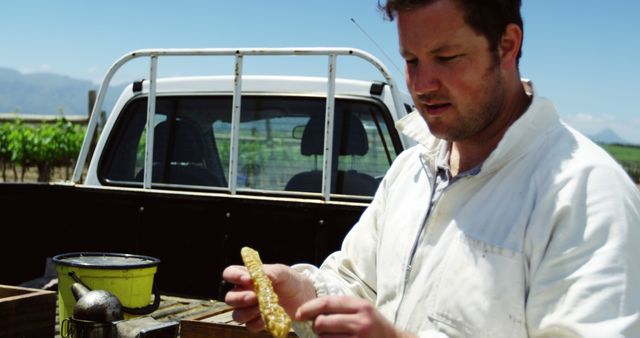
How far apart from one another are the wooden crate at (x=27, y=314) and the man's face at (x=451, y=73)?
2.06 m

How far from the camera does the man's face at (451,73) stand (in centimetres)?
194

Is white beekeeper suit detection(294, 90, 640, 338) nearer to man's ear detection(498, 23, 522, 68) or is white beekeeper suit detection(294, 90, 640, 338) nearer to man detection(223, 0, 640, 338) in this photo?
man detection(223, 0, 640, 338)

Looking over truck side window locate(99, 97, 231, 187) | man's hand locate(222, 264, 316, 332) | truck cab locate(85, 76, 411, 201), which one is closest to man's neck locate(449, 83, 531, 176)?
man's hand locate(222, 264, 316, 332)

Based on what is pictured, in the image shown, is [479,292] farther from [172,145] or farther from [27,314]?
[172,145]

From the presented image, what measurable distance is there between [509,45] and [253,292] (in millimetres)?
848

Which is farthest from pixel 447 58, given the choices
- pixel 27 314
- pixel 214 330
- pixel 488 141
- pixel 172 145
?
pixel 172 145

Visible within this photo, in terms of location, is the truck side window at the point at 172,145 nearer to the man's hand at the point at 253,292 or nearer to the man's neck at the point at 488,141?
the man's hand at the point at 253,292

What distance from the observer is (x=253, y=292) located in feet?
6.68

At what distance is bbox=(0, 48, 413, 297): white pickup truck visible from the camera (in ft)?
15.9

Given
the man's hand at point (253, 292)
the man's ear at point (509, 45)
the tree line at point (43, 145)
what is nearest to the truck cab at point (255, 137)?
the man's hand at point (253, 292)

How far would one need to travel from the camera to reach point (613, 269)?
171 cm

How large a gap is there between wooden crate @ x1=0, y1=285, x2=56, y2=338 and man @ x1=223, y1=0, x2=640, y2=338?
153cm

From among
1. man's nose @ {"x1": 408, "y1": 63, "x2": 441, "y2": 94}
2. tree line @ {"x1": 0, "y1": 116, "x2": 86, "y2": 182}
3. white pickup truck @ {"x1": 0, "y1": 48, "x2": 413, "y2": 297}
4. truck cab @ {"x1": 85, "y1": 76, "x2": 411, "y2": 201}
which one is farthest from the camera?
tree line @ {"x1": 0, "y1": 116, "x2": 86, "y2": 182}

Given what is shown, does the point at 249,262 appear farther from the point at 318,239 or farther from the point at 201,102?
the point at 201,102
